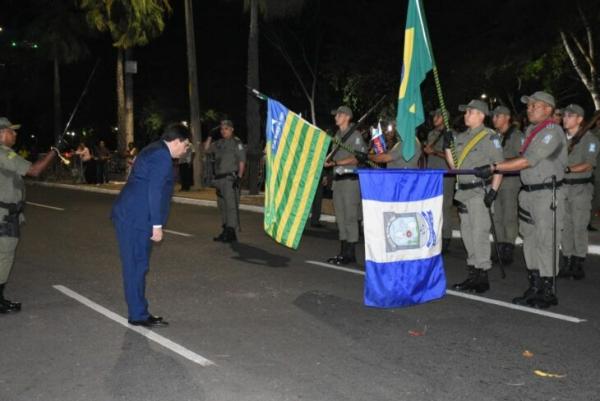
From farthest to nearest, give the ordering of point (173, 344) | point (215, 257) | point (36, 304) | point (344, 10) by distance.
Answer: point (344, 10) → point (215, 257) → point (36, 304) → point (173, 344)

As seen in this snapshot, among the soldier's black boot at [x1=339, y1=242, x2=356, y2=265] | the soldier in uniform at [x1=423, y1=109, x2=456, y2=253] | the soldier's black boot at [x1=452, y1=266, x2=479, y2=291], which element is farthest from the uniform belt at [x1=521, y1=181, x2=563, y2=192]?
the soldier in uniform at [x1=423, y1=109, x2=456, y2=253]

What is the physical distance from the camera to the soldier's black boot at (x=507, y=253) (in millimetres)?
9615

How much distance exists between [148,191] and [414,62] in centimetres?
315

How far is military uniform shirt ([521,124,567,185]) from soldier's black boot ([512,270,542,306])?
0.94m

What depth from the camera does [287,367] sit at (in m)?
5.21

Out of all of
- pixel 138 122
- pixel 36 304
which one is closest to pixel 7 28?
pixel 138 122

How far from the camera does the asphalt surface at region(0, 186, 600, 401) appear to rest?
15.8 feet

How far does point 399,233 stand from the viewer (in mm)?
6770

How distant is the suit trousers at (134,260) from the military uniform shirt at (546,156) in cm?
377

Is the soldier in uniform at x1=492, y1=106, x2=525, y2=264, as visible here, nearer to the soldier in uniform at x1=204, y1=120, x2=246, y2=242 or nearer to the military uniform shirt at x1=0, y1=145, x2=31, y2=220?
the soldier in uniform at x1=204, y1=120, x2=246, y2=242

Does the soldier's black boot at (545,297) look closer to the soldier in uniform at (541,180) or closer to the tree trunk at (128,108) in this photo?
the soldier in uniform at (541,180)

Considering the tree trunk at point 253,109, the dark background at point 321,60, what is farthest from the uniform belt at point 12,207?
the dark background at point 321,60

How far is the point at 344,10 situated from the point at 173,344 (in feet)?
102

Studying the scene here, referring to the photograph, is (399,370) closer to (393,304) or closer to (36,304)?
(393,304)
